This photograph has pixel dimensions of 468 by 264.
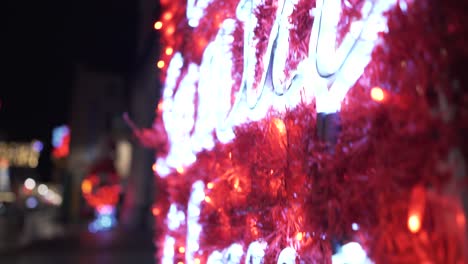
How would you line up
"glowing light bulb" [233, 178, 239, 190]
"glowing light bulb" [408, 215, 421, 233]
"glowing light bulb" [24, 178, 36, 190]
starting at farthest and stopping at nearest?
1. "glowing light bulb" [24, 178, 36, 190]
2. "glowing light bulb" [233, 178, 239, 190]
3. "glowing light bulb" [408, 215, 421, 233]

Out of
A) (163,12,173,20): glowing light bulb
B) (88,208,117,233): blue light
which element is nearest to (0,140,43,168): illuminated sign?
(88,208,117,233): blue light

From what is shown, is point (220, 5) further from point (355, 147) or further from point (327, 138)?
point (355, 147)

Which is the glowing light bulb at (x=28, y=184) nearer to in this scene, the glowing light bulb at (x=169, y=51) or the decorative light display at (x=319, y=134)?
the glowing light bulb at (x=169, y=51)

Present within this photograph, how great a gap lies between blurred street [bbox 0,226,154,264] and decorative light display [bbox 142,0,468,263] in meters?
7.09

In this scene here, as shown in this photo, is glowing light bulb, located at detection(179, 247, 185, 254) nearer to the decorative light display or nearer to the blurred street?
the decorative light display

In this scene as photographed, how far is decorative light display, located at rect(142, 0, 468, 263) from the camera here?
1900 millimetres

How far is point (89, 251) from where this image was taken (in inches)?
503

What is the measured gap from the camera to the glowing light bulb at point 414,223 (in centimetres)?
193

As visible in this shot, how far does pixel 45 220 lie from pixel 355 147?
1071 inches

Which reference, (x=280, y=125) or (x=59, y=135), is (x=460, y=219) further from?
(x=59, y=135)

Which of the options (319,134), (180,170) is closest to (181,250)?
(180,170)

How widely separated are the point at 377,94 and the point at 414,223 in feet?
1.51

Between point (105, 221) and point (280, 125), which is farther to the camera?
point (105, 221)

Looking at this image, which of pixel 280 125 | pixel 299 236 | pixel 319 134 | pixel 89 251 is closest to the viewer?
pixel 319 134
